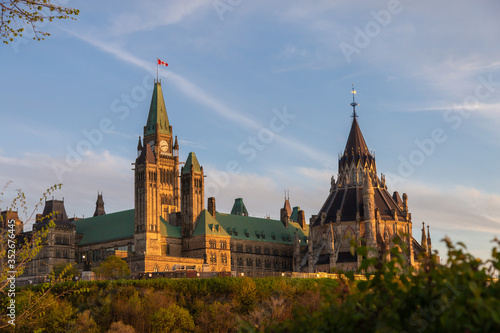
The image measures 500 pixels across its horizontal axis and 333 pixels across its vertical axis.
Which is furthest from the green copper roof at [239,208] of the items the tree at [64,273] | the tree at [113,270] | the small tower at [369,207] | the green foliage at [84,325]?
the green foliage at [84,325]

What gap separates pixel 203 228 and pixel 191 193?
873cm

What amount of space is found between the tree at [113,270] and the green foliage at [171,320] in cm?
4615

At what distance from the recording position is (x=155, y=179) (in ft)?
471

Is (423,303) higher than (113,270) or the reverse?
the reverse

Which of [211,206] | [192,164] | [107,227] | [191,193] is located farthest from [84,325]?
[107,227]

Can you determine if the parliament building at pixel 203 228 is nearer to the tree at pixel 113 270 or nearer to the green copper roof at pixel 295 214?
the tree at pixel 113 270

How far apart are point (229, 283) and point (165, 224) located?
59268 mm

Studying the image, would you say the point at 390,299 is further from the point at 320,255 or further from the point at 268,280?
the point at 320,255

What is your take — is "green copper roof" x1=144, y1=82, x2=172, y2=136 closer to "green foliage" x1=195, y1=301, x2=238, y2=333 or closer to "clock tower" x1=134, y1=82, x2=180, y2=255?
"clock tower" x1=134, y1=82, x2=180, y2=255

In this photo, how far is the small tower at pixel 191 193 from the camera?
466 feet

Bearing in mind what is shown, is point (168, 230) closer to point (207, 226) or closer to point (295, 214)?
point (207, 226)

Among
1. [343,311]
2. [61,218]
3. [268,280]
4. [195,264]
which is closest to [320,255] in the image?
[195,264]

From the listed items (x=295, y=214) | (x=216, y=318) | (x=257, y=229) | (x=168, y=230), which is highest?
(x=295, y=214)

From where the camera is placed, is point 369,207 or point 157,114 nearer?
point 369,207
